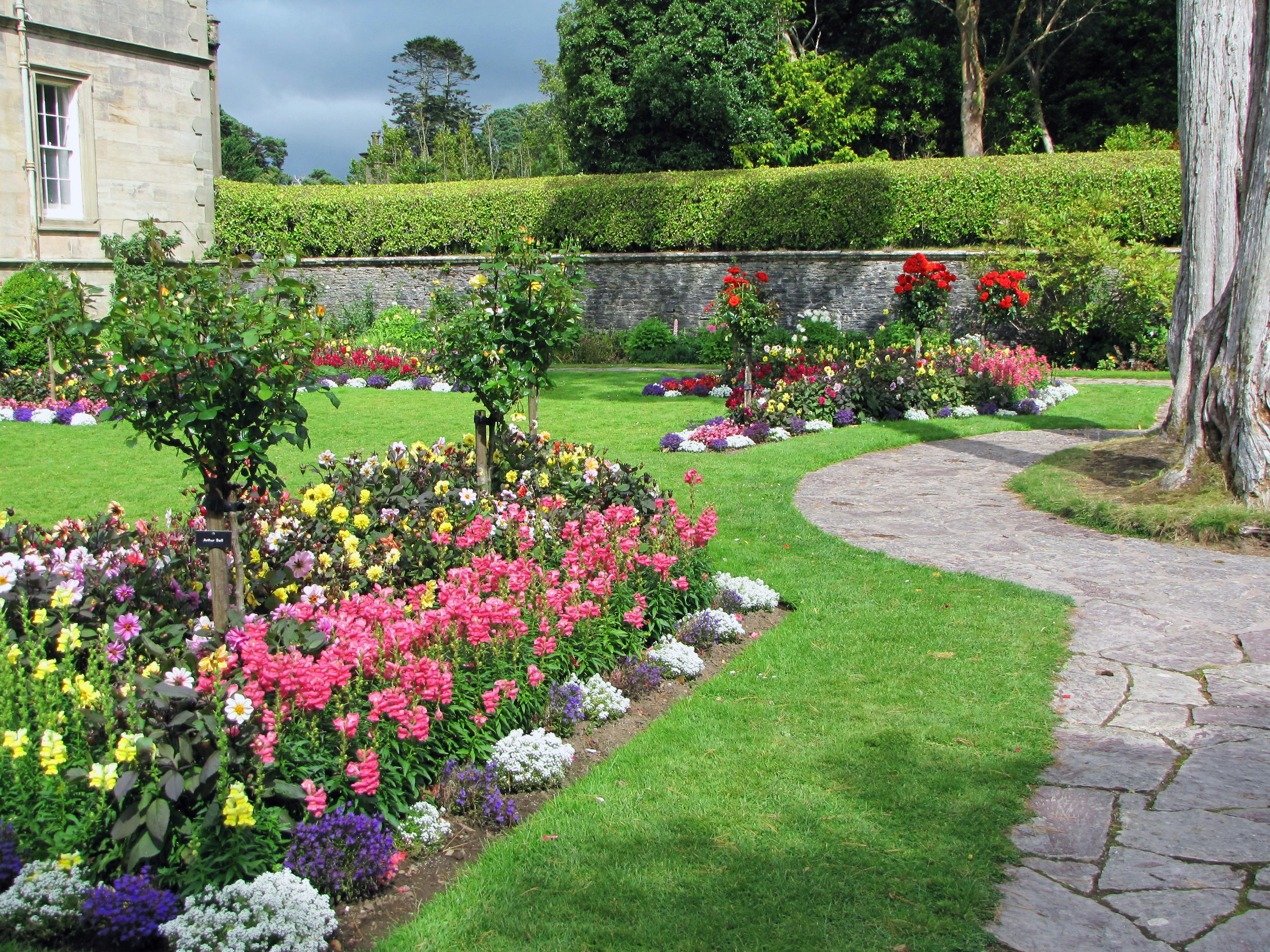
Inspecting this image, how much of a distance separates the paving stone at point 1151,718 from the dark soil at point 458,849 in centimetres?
173

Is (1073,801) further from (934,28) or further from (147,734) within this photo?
(934,28)

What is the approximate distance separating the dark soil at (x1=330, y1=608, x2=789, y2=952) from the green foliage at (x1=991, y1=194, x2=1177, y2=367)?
46.0 feet

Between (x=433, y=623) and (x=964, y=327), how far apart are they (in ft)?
54.0

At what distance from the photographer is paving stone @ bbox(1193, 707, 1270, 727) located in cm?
370

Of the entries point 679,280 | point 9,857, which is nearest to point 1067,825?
point 9,857

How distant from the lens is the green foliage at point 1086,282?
1541cm

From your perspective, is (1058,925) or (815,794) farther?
(815,794)

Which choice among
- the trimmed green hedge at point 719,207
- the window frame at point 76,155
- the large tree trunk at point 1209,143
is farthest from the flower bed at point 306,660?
the trimmed green hedge at point 719,207

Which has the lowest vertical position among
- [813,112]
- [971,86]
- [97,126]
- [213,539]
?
[213,539]

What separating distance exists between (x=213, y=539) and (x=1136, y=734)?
3.51m

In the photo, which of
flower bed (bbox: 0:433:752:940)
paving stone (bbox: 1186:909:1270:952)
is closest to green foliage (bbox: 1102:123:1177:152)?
flower bed (bbox: 0:433:752:940)

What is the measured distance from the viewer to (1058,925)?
8.28 ft

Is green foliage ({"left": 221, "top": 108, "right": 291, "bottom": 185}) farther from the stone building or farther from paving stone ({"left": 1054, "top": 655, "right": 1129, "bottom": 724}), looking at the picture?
paving stone ({"left": 1054, "top": 655, "right": 1129, "bottom": 724})

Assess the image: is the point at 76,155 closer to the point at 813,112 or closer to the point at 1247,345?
the point at 813,112
